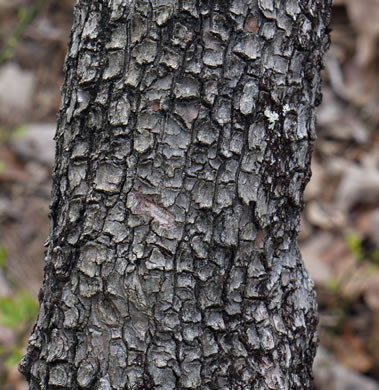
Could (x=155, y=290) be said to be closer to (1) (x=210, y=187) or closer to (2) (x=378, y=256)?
(1) (x=210, y=187)

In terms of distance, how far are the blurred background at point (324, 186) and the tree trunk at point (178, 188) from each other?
38.4 inches

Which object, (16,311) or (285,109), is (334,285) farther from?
(285,109)

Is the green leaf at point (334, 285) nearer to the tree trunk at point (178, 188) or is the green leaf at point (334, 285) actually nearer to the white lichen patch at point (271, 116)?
the tree trunk at point (178, 188)

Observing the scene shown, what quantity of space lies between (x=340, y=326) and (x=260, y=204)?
105 inches

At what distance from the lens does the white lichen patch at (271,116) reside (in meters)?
1.34

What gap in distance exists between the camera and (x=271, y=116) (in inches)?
53.1

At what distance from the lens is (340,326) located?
149 inches

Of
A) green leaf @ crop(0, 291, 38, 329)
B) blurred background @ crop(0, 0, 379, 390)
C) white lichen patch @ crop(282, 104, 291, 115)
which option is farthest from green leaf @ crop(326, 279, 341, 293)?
white lichen patch @ crop(282, 104, 291, 115)

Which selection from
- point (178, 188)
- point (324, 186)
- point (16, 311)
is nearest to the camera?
point (178, 188)

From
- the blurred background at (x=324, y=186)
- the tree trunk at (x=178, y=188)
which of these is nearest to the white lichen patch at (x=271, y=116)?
the tree trunk at (x=178, y=188)

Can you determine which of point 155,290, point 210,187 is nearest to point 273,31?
point 210,187

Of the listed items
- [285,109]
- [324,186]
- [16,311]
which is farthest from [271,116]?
[324,186]

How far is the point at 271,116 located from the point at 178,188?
0.27 m

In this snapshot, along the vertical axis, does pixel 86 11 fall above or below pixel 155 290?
above
